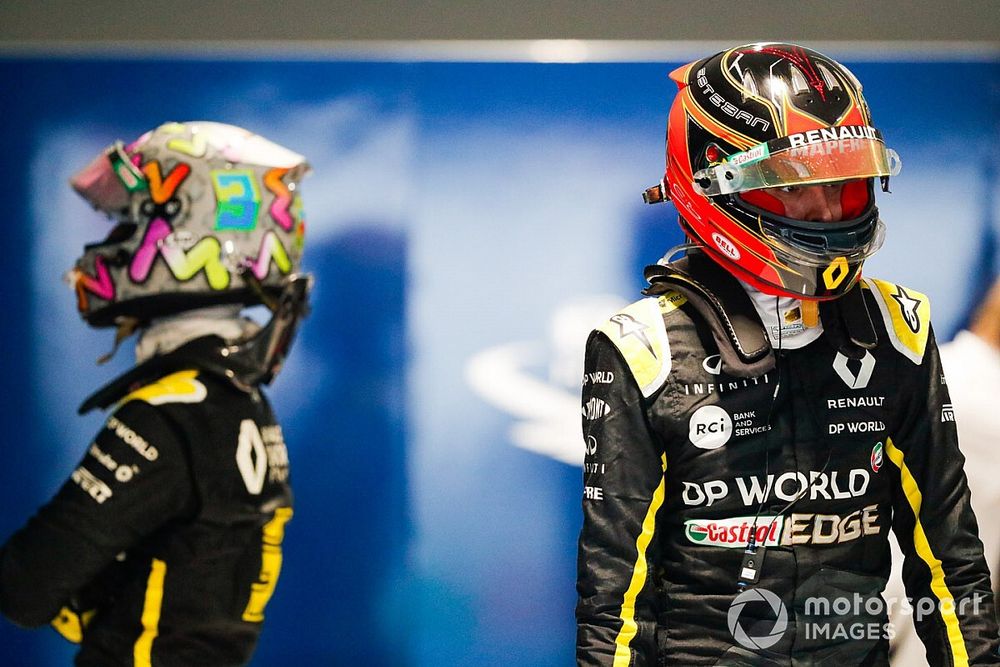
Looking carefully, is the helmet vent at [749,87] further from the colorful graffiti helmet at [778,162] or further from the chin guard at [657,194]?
the chin guard at [657,194]

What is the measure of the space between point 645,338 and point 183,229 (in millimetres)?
999

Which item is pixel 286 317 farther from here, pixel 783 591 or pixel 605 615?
pixel 783 591

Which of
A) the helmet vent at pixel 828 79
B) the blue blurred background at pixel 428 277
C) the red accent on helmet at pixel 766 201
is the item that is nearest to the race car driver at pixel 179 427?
the blue blurred background at pixel 428 277

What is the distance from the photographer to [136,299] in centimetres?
218

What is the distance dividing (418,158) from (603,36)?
57 centimetres

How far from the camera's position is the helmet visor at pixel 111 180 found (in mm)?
2201

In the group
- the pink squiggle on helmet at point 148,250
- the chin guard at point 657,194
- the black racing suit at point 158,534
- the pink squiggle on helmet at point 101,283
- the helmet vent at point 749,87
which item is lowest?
the black racing suit at point 158,534

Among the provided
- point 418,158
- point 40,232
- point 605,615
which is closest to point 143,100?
point 40,232

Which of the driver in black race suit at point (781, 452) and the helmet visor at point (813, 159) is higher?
the helmet visor at point (813, 159)

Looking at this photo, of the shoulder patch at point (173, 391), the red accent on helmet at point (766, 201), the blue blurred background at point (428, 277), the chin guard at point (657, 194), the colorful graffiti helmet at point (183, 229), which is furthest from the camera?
the blue blurred background at point (428, 277)

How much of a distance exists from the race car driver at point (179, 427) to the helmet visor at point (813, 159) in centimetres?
99

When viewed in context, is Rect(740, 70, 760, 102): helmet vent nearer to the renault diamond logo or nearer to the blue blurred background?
the renault diamond logo

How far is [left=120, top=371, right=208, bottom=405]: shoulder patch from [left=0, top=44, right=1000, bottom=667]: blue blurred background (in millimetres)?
765

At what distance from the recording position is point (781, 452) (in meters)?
1.68
